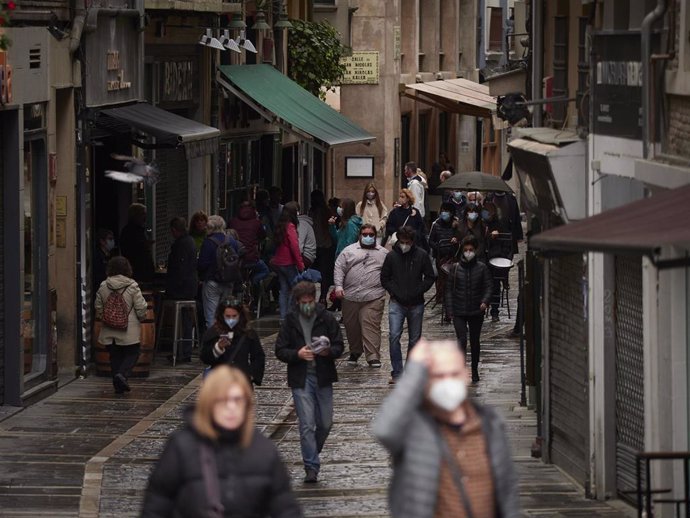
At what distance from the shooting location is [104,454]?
1645cm

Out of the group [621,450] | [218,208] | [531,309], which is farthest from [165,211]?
[621,450]

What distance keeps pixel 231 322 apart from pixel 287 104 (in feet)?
54.9

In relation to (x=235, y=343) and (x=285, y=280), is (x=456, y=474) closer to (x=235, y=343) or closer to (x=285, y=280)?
(x=235, y=343)

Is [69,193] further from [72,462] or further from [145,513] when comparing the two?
[145,513]

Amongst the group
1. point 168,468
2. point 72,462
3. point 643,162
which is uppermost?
point 643,162

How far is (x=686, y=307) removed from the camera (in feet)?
42.0

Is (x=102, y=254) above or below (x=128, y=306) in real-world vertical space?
above

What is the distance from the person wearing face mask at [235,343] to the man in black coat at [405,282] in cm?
613

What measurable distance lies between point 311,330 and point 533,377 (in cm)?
467

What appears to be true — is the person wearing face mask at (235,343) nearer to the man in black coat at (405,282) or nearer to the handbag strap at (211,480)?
the man in black coat at (405,282)

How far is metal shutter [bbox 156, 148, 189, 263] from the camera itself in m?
27.5

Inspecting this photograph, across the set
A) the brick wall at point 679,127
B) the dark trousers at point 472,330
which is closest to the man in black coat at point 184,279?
the dark trousers at point 472,330

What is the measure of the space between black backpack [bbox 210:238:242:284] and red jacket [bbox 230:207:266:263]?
3.59 meters

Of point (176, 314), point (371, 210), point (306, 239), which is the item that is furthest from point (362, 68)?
point (176, 314)
